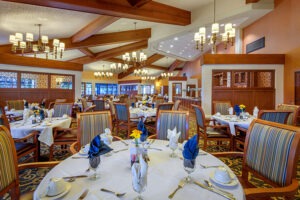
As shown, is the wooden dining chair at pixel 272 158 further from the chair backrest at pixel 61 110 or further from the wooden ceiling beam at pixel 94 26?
the wooden ceiling beam at pixel 94 26

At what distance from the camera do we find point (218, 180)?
3.51 ft

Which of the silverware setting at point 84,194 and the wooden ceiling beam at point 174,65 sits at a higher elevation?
the wooden ceiling beam at point 174,65

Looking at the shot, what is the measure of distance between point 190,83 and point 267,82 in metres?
8.79

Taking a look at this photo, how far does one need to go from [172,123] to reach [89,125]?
1.08 metres

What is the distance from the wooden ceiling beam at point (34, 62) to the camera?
591 centimetres

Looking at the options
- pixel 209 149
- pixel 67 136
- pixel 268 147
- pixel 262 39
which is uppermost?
pixel 262 39

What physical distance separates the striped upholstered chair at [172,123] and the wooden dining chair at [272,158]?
63cm

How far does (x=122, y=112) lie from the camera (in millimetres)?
4152

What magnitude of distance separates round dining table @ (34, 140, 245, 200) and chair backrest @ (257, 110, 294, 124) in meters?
1.74

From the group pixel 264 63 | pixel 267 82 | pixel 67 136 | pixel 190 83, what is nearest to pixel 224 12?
pixel 264 63

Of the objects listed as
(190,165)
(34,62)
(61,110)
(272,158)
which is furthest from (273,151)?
(34,62)

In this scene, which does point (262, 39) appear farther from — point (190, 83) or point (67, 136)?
point (190, 83)

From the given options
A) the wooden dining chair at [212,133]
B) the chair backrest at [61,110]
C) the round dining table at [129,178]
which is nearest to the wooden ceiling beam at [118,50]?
the chair backrest at [61,110]

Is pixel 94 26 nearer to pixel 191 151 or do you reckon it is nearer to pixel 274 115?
pixel 274 115
